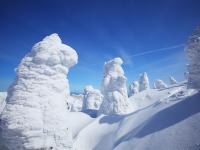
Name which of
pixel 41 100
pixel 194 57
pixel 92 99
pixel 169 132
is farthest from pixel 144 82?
pixel 41 100

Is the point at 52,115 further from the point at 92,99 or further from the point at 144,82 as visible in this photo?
the point at 144,82

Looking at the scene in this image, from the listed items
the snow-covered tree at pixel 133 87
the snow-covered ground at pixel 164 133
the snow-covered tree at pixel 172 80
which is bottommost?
the snow-covered ground at pixel 164 133

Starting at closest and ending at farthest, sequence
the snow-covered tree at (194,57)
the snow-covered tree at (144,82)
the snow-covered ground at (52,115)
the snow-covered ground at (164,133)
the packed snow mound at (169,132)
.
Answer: the snow-covered ground at (52,115)
the packed snow mound at (169,132)
the snow-covered ground at (164,133)
the snow-covered tree at (194,57)
the snow-covered tree at (144,82)

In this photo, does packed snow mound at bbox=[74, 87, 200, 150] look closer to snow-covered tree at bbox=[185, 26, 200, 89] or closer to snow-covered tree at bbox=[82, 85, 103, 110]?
snow-covered tree at bbox=[185, 26, 200, 89]

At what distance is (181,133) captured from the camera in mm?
17484

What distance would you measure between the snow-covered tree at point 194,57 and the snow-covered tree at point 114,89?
23.9 metres

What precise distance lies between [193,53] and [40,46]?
22.8 metres

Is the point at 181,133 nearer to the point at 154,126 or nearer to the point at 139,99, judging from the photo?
the point at 154,126

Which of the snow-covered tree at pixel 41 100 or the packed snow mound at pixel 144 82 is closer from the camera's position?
the snow-covered tree at pixel 41 100

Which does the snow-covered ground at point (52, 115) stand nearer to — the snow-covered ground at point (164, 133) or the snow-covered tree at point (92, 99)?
the snow-covered ground at point (164, 133)

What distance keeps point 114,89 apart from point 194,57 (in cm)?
2745

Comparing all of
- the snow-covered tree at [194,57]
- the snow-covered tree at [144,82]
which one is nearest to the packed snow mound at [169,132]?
the snow-covered tree at [194,57]

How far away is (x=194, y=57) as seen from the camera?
26375 mm

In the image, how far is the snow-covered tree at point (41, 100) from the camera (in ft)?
54.0
